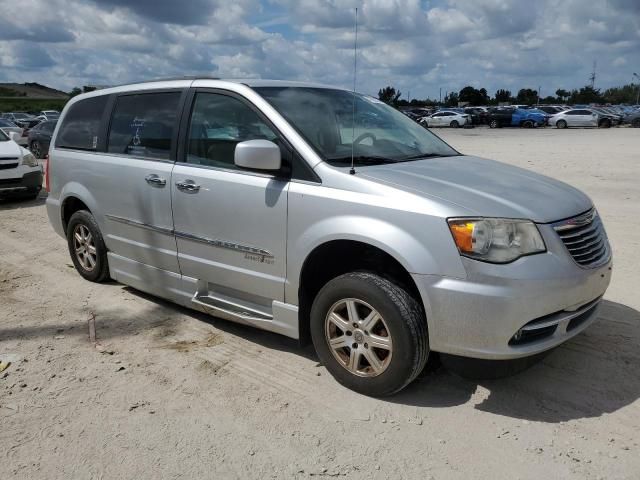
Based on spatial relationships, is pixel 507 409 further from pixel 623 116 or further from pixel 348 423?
pixel 623 116


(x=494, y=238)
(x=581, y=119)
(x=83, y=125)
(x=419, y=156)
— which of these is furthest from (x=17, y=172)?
(x=581, y=119)

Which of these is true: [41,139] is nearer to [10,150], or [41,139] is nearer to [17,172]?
[10,150]

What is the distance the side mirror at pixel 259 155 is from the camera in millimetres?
3619

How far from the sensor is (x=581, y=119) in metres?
40.6

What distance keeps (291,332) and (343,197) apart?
1005mm

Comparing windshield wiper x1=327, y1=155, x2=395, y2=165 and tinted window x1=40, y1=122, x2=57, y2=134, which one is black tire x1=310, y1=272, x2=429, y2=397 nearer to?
windshield wiper x1=327, y1=155, x2=395, y2=165

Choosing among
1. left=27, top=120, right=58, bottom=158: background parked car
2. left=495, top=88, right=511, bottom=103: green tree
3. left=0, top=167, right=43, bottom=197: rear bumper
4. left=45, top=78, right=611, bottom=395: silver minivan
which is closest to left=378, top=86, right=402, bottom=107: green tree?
left=45, top=78, right=611, bottom=395: silver minivan

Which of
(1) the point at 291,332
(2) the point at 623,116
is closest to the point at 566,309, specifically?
(1) the point at 291,332

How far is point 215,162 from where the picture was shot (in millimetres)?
4215

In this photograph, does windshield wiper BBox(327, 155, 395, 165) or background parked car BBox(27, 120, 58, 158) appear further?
background parked car BBox(27, 120, 58, 158)

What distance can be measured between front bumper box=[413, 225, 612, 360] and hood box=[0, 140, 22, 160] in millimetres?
9889

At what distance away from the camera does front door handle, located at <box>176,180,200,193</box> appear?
13.9 ft

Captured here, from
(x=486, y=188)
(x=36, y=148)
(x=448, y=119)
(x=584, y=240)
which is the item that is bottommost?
(x=36, y=148)

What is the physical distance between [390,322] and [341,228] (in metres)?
0.61
